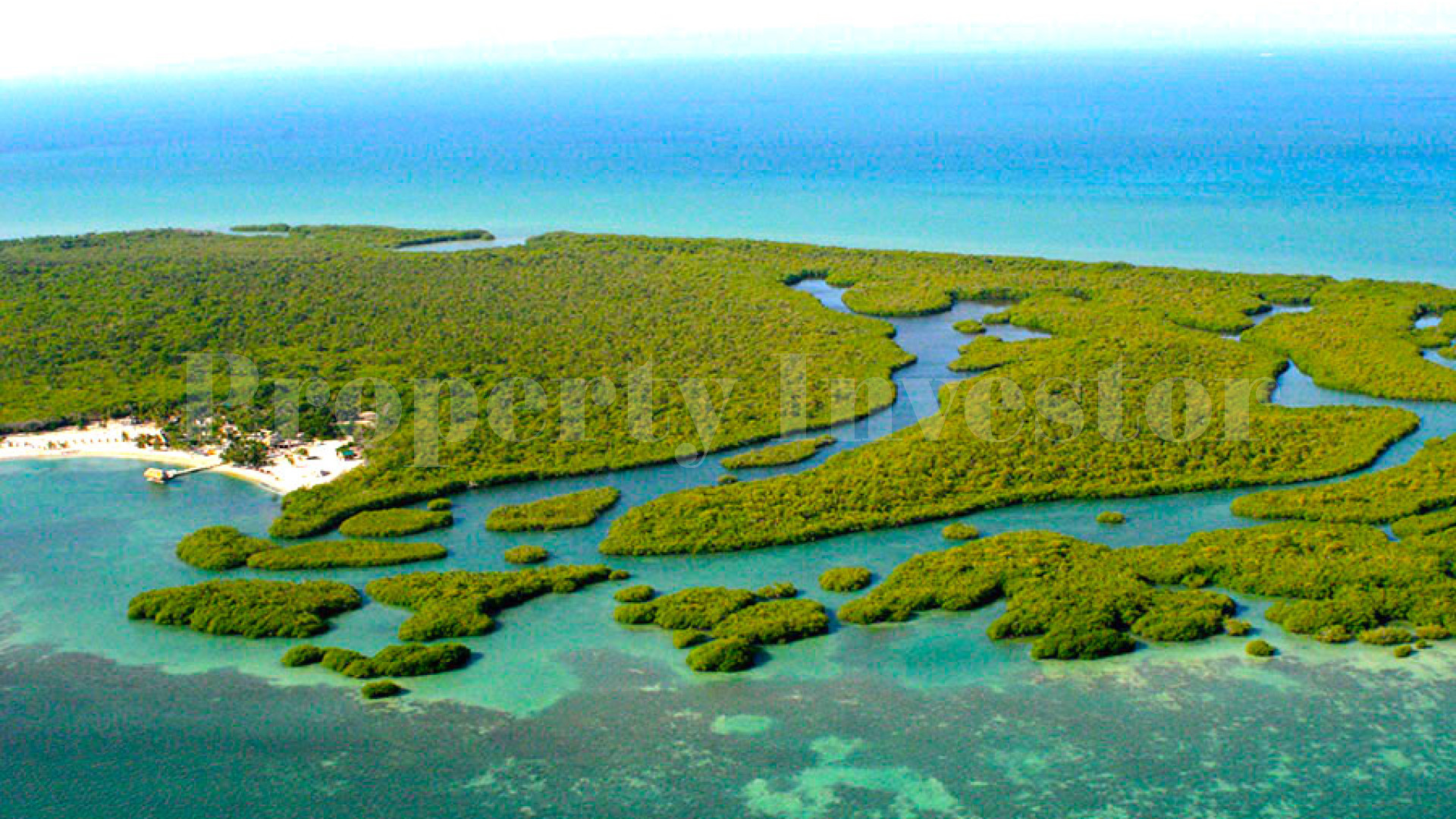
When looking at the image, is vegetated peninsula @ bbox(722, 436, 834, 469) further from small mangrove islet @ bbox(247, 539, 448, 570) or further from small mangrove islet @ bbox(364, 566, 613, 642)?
small mangrove islet @ bbox(247, 539, 448, 570)

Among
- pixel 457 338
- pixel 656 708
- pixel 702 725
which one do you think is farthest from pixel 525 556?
pixel 457 338

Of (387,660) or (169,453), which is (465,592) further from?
(169,453)

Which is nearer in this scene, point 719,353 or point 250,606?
point 250,606

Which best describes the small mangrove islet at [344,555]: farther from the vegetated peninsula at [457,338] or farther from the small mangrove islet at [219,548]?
the vegetated peninsula at [457,338]

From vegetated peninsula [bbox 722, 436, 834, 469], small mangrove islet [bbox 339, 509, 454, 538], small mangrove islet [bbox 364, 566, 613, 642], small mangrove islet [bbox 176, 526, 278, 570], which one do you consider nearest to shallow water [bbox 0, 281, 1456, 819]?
small mangrove islet [bbox 364, 566, 613, 642]

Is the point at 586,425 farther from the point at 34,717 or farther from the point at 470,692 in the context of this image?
the point at 34,717

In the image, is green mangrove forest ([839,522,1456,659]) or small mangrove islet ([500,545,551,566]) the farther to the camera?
small mangrove islet ([500,545,551,566])
